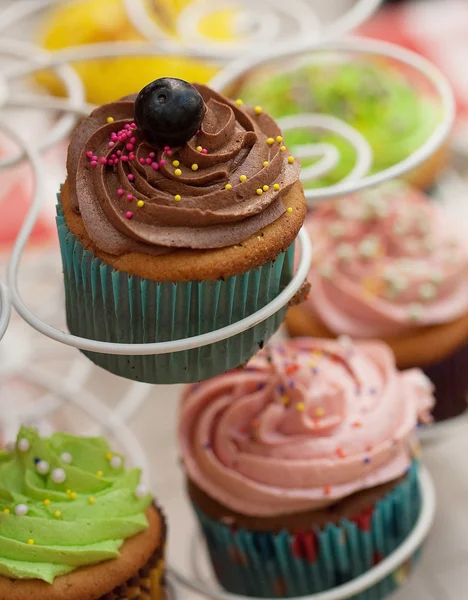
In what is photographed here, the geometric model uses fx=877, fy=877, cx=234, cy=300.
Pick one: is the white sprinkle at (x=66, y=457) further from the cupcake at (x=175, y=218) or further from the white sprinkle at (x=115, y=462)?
the cupcake at (x=175, y=218)

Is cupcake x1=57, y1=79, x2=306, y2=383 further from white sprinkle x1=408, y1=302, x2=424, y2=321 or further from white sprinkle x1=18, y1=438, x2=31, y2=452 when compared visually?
white sprinkle x1=408, y1=302, x2=424, y2=321

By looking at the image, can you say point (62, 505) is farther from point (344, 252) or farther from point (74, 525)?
point (344, 252)

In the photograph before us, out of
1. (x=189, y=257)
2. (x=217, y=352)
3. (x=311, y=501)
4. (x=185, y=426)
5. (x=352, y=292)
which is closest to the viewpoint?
(x=189, y=257)

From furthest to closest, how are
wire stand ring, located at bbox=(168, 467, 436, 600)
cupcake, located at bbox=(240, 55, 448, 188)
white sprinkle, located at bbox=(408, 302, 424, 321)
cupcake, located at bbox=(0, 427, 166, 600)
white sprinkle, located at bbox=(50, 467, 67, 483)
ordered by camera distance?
cupcake, located at bbox=(240, 55, 448, 188) → white sprinkle, located at bbox=(408, 302, 424, 321) → wire stand ring, located at bbox=(168, 467, 436, 600) → white sprinkle, located at bbox=(50, 467, 67, 483) → cupcake, located at bbox=(0, 427, 166, 600)

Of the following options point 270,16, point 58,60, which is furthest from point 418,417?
point 270,16

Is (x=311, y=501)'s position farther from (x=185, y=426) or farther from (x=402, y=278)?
(x=402, y=278)

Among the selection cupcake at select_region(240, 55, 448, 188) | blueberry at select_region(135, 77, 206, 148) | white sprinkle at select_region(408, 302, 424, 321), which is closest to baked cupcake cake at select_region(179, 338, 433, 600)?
white sprinkle at select_region(408, 302, 424, 321)

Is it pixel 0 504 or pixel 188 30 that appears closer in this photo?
pixel 0 504
